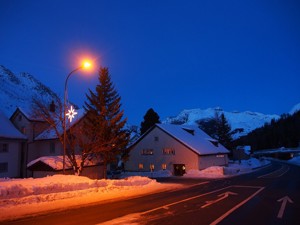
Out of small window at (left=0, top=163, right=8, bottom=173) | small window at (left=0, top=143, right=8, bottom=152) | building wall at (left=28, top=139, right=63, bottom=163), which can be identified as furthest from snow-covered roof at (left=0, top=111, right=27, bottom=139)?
building wall at (left=28, top=139, right=63, bottom=163)

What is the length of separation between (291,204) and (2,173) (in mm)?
35239

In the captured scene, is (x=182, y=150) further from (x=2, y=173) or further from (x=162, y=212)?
(x=162, y=212)

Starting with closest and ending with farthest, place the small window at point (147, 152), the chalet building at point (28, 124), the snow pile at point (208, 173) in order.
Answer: the snow pile at point (208, 173), the chalet building at point (28, 124), the small window at point (147, 152)

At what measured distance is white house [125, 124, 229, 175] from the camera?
176 ft

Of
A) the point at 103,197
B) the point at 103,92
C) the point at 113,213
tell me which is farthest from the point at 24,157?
the point at 113,213

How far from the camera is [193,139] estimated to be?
5959 cm

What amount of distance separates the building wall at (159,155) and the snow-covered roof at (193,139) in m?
0.85

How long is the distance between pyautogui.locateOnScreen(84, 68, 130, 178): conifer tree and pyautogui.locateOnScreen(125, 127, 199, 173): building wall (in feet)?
43.7

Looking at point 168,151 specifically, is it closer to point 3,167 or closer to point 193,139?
point 193,139

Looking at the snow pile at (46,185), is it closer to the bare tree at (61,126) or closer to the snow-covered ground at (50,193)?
the snow-covered ground at (50,193)

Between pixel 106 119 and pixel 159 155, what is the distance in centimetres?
1765

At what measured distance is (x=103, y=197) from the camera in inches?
780

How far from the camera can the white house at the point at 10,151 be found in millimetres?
40062

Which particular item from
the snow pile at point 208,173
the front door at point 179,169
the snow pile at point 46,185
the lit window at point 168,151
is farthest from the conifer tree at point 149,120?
the snow pile at point 46,185
